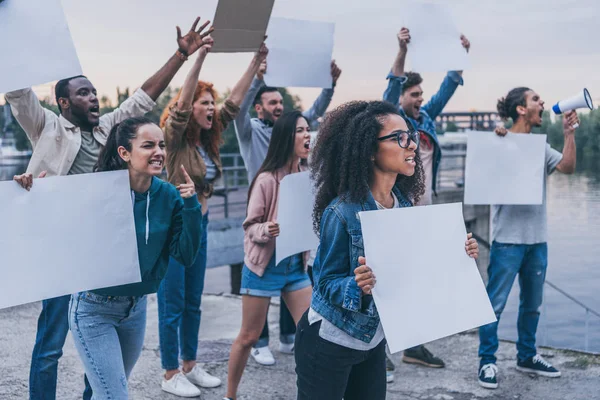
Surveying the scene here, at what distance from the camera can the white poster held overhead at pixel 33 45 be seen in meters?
3.13

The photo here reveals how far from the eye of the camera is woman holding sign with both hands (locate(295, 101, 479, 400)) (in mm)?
2562

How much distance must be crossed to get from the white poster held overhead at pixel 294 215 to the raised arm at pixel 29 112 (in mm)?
1305

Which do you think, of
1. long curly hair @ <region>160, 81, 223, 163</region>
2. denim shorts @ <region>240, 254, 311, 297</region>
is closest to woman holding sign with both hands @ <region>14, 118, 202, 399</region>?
denim shorts @ <region>240, 254, 311, 297</region>

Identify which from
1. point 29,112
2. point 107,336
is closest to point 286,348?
point 107,336

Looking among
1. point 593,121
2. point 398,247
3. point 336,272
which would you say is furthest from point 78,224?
point 593,121

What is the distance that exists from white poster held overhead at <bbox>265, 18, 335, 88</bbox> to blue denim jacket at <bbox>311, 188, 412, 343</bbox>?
258 cm

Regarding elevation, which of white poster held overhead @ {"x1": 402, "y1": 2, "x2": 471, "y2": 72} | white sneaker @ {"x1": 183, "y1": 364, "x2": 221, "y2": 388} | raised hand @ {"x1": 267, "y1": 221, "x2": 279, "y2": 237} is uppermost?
white poster held overhead @ {"x1": 402, "y1": 2, "x2": 471, "y2": 72}

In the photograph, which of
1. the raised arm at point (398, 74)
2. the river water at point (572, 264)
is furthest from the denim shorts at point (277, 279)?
the river water at point (572, 264)

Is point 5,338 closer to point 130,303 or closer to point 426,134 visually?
point 130,303

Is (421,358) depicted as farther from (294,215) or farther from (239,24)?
(239,24)

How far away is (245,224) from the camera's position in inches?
170

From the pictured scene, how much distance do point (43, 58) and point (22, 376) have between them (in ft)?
8.89

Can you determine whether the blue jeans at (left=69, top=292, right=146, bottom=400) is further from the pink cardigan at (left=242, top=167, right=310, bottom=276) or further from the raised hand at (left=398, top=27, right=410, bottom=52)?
the raised hand at (left=398, top=27, right=410, bottom=52)

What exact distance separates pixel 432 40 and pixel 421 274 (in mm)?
2896
